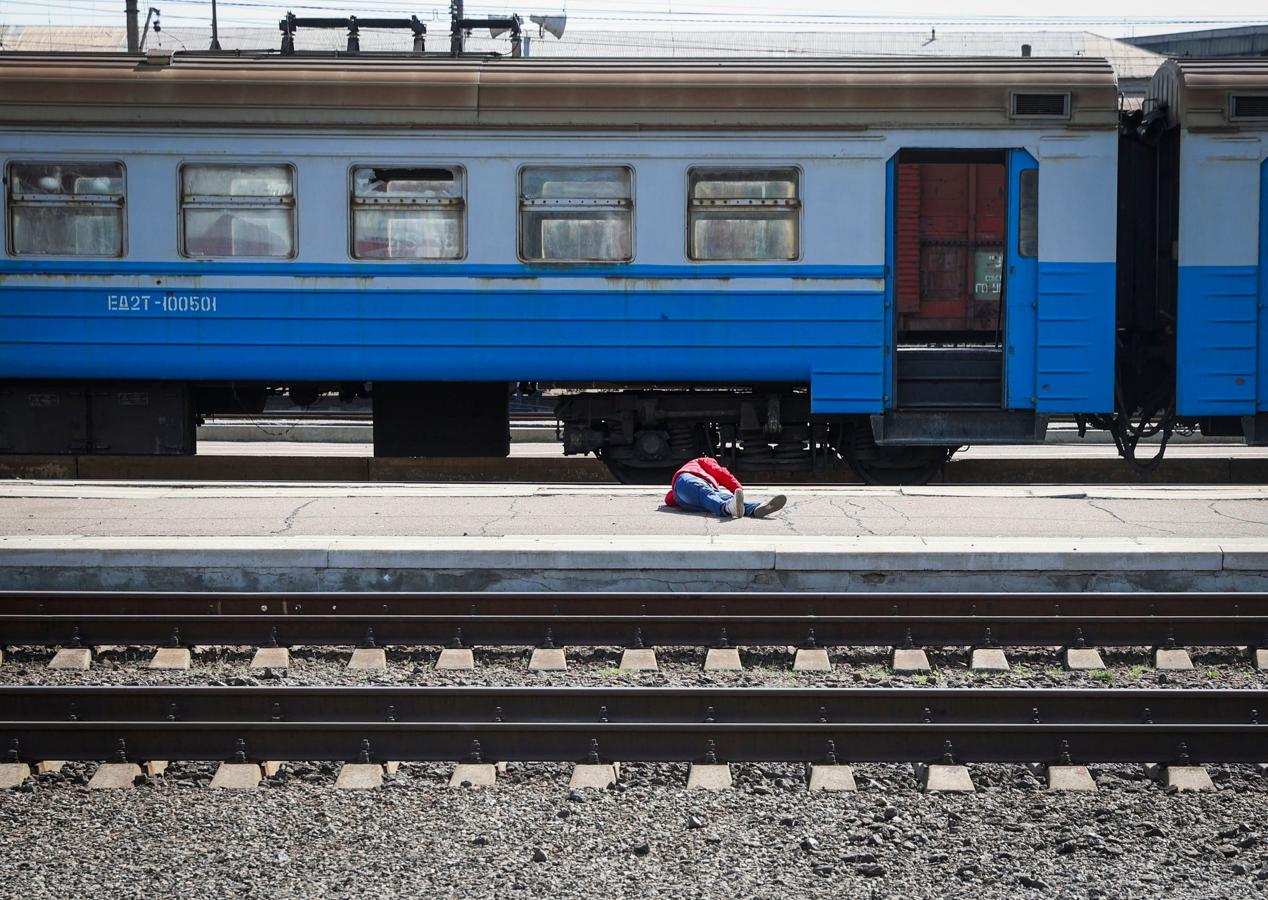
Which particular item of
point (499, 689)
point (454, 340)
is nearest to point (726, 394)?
point (454, 340)

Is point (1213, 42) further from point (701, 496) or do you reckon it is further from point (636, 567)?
point (636, 567)

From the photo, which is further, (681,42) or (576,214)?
(681,42)

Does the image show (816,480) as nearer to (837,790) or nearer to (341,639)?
(341,639)

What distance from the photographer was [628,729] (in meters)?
5.59

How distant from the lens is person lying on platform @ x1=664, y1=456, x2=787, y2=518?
376 inches

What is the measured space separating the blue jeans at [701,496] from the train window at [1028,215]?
11.4 ft

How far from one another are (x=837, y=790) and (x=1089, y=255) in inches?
284

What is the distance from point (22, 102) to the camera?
36.9ft

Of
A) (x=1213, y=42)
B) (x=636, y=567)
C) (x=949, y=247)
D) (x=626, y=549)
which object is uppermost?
(x=1213, y=42)

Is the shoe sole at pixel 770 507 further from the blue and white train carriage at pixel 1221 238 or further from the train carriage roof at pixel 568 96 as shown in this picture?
the blue and white train carriage at pixel 1221 238

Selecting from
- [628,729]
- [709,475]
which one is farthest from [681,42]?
[628,729]

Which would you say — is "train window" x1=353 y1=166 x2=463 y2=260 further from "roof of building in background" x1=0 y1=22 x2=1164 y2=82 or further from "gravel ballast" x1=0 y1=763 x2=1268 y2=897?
"roof of building in background" x1=0 y1=22 x2=1164 y2=82

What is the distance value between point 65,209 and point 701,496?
5896mm

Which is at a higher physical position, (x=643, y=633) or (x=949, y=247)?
(x=949, y=247)
